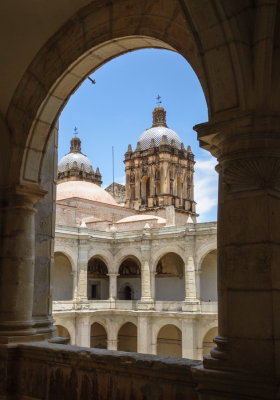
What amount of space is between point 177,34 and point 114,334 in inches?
1010

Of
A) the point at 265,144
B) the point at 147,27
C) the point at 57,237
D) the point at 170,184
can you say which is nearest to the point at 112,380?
the point at 265,144

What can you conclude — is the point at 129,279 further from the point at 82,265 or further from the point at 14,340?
the point at 14,340

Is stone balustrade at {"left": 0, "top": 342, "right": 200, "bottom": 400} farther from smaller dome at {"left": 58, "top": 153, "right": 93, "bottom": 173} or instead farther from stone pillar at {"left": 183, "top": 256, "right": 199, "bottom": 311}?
smaller dome at {"left": 58, "top": 153, "right": 93, "bottom": 173}

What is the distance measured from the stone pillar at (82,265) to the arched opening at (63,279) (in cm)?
200

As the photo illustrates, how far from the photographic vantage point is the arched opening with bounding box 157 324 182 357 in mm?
27673

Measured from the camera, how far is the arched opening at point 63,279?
2848 cm

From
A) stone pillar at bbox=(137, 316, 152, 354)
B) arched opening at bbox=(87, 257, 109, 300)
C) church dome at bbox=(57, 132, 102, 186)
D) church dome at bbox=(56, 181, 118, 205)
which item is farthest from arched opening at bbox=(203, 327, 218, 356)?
church dome at bbox=(57, 132, 102, 186)

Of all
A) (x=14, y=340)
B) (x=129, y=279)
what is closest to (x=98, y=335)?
(x=129, y=279)

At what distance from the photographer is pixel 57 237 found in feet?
84.4

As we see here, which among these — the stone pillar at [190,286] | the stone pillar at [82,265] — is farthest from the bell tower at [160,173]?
the stone pillar at [190,286]

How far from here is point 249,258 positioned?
9.14ft

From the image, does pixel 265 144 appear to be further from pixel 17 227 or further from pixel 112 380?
pixel 17 227

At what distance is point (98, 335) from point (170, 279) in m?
5.94

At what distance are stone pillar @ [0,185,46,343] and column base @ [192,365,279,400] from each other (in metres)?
2.37
